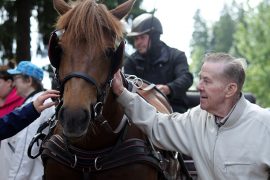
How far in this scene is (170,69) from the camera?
6848 mm

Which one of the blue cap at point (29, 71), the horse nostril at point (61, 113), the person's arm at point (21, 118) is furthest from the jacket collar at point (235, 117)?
the blue cap at point (29, 71)

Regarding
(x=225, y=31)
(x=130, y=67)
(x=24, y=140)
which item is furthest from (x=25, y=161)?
(x=225, y=31)

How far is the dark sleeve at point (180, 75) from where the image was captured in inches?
253

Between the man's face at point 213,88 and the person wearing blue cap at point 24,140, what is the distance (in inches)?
84.7

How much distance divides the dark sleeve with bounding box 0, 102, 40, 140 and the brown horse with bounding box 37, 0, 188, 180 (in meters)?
0.22

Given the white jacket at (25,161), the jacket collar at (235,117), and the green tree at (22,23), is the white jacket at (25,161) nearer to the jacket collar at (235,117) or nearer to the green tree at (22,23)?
the jacket collar at (235,117)

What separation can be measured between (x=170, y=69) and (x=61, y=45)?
307 cm

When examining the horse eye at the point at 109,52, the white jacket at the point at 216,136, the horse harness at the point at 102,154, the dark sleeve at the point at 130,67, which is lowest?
Answer: the dark sleeve at the point at 130,67

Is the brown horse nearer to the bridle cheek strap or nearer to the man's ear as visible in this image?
the bridle cheek strap

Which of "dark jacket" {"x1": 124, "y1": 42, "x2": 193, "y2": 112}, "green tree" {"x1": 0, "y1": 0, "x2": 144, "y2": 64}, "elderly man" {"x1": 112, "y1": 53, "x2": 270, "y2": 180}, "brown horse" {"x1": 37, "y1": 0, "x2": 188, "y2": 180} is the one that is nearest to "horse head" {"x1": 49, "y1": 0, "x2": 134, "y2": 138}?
"brown horse" {"x1": 37, "y1": 0, "x2": 188, "y2": 180}

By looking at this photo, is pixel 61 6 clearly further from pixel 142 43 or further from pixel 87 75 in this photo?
pixel 142 43

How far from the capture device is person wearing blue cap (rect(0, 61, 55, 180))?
18.4 ft

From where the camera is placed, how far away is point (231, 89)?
414 cm

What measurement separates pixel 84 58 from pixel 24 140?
2.16m
